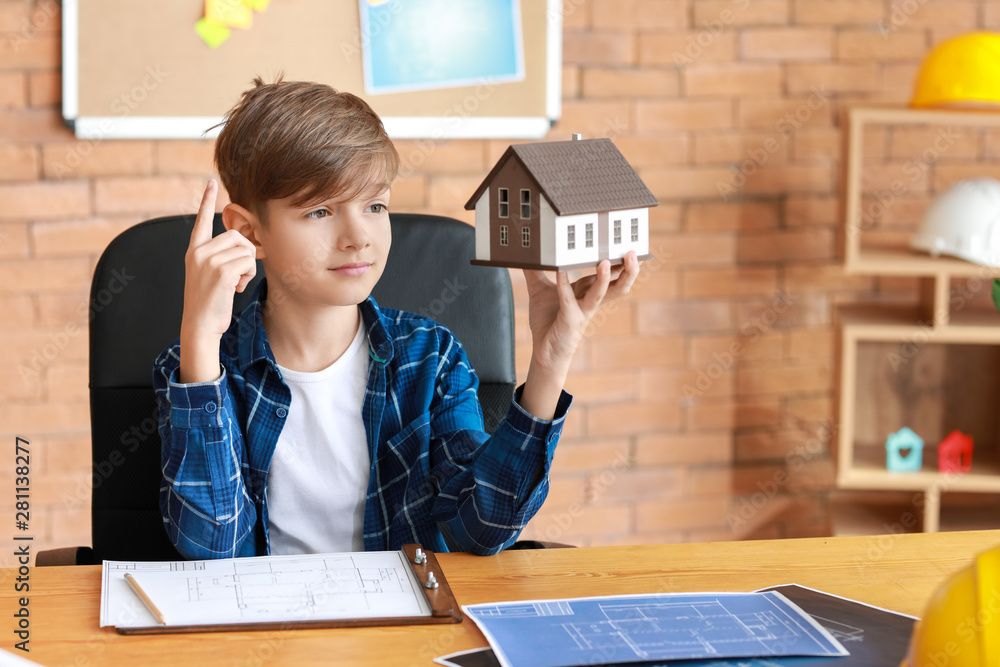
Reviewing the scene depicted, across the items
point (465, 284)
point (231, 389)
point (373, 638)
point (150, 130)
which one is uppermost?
point (150, 130)

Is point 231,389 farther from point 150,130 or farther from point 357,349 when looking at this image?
point 150,130

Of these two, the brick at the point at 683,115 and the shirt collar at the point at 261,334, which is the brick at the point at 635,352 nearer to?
the brick at the point at 683,115

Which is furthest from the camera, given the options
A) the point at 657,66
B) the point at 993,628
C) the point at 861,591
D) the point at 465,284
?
the point at 657,66

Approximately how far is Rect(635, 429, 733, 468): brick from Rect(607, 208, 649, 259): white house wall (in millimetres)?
1247

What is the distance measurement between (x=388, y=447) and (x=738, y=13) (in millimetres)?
1461

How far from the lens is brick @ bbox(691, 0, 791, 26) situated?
2.12 meters

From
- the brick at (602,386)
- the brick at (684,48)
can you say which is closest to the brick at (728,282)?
the brick at (602,386)

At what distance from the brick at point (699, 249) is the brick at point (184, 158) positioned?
39.3 inches

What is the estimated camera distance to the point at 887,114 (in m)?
1.92

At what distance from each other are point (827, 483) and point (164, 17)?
6.04 ft

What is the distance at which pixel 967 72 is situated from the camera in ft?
6.13

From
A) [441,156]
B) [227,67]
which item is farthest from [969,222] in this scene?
[227,67]

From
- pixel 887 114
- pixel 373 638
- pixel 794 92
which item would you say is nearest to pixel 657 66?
pixel 794 92

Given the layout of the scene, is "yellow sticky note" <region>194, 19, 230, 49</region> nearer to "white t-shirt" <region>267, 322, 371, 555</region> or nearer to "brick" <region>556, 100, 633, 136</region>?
"brick" <region>556, 100, 633, 136</region>
